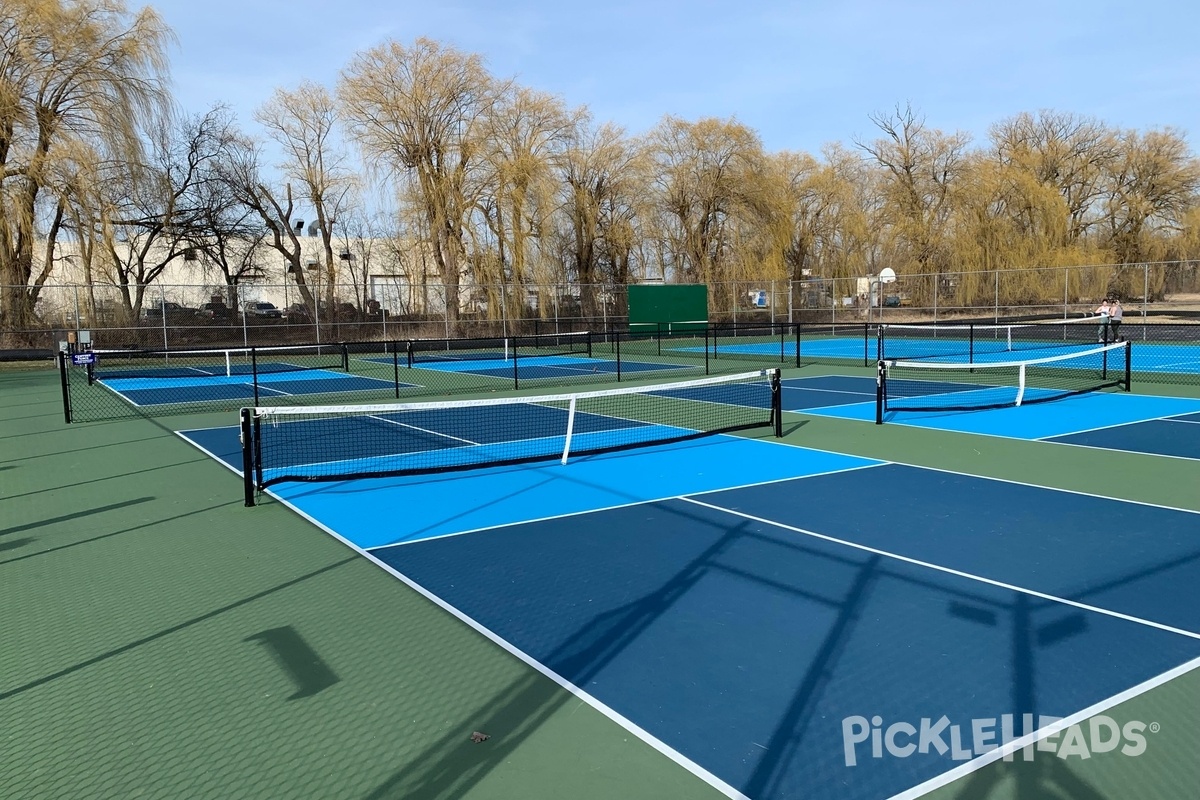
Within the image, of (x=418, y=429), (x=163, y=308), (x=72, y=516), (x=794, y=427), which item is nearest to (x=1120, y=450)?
(x=794, y=427)

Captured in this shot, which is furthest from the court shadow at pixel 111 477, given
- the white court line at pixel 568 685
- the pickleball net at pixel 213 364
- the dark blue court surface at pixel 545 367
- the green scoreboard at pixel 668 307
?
the green scoreboard at pixel 668 307

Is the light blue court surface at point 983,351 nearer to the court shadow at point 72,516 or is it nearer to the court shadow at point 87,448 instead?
the court shadow at point 87,448

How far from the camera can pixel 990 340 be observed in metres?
31.6

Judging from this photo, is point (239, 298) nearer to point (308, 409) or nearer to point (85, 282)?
point (85, 282)

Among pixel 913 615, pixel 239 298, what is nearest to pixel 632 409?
pixel 913 615

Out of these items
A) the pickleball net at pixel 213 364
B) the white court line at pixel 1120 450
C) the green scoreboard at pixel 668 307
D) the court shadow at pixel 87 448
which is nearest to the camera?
the white court line at pixel 1120 450

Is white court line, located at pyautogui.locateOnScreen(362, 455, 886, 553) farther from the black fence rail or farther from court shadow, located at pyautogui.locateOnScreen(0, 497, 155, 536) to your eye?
the black fence rail

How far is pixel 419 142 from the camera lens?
35.1 metres

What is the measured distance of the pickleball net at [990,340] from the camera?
24.2 metres

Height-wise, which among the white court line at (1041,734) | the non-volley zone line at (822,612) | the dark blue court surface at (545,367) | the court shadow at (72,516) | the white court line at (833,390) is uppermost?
the dark blue court surface at (545,367)

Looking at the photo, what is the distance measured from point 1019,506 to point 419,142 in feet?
105

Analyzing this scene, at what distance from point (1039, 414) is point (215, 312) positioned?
2909cm

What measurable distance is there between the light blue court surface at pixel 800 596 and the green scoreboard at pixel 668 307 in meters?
27.4

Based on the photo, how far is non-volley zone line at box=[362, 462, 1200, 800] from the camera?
3797 millimetres
